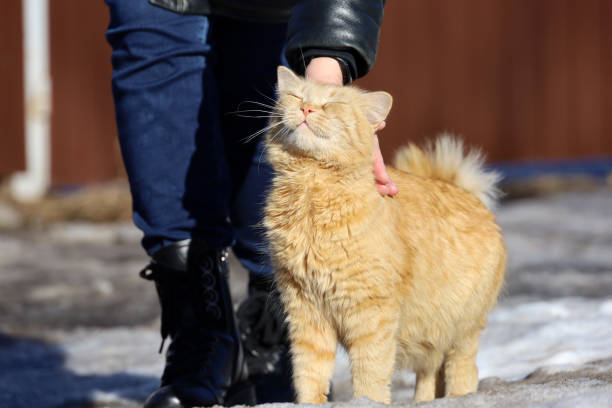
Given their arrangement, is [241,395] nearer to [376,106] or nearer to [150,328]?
[376,106]

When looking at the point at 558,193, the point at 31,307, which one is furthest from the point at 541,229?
the point at 31,307

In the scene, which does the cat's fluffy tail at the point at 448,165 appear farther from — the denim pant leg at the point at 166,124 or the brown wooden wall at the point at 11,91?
the brown wooden wall at the point at 11,91

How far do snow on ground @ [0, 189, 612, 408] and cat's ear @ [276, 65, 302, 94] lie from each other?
0.71 m

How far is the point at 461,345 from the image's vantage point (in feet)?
6.29

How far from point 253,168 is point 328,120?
0.67 meters

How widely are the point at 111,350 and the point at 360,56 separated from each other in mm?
1564

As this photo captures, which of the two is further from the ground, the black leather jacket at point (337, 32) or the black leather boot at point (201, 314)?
the black leather jacket at point (337, 32)

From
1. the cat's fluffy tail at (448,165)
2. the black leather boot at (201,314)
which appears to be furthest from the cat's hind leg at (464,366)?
the black leather boot at (201,314)

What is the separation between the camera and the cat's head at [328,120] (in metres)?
1.64

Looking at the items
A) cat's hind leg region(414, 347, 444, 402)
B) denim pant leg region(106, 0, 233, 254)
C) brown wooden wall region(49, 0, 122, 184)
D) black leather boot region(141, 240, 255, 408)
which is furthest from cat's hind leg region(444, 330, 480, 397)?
brown wooden wall region(49, 0, 122, 184)

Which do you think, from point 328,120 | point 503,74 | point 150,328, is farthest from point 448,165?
point 503,74

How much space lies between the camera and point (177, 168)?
204 centimetres

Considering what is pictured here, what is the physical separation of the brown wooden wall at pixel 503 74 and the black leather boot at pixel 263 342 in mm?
5702

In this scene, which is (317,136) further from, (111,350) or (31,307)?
(31,307)
